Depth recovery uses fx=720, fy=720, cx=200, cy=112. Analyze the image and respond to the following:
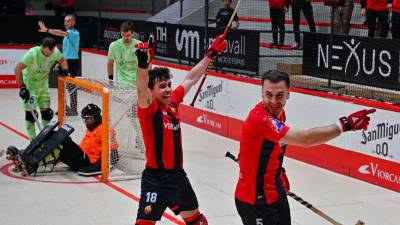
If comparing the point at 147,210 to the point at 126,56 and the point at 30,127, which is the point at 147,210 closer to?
the point at 126,56

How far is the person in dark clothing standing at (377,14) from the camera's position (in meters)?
10.6

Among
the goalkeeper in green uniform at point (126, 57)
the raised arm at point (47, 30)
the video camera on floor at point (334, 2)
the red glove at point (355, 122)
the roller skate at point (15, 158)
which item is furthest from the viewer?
the raised arm at point (47, 30)

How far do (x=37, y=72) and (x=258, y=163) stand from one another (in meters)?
6.77

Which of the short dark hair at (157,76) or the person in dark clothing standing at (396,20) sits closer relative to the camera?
the short dark hair at (157,76)

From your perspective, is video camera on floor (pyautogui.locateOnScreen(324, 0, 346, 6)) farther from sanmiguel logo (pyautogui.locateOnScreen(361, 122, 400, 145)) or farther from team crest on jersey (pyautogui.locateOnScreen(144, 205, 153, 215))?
team crest on jersey (pyautogui.locateOnScreen(144, 205, 153, 215))

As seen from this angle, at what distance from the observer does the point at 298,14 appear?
42.1 ft

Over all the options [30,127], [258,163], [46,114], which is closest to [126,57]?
[46,114]

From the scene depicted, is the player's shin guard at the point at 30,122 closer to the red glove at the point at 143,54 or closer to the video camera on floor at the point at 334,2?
the video camera on floor at the point at 334,2

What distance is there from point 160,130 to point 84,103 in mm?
5394

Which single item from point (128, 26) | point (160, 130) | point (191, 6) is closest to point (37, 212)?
point (160, 130)

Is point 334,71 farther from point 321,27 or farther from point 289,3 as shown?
point 289,3

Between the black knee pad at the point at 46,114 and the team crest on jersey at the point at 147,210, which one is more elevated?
the team crest on jersey at the point at 147,210

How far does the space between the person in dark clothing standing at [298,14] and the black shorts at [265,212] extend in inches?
291

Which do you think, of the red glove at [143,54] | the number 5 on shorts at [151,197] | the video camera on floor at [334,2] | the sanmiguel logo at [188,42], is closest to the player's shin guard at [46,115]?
→ the sanmiguel logo at [188,42]
